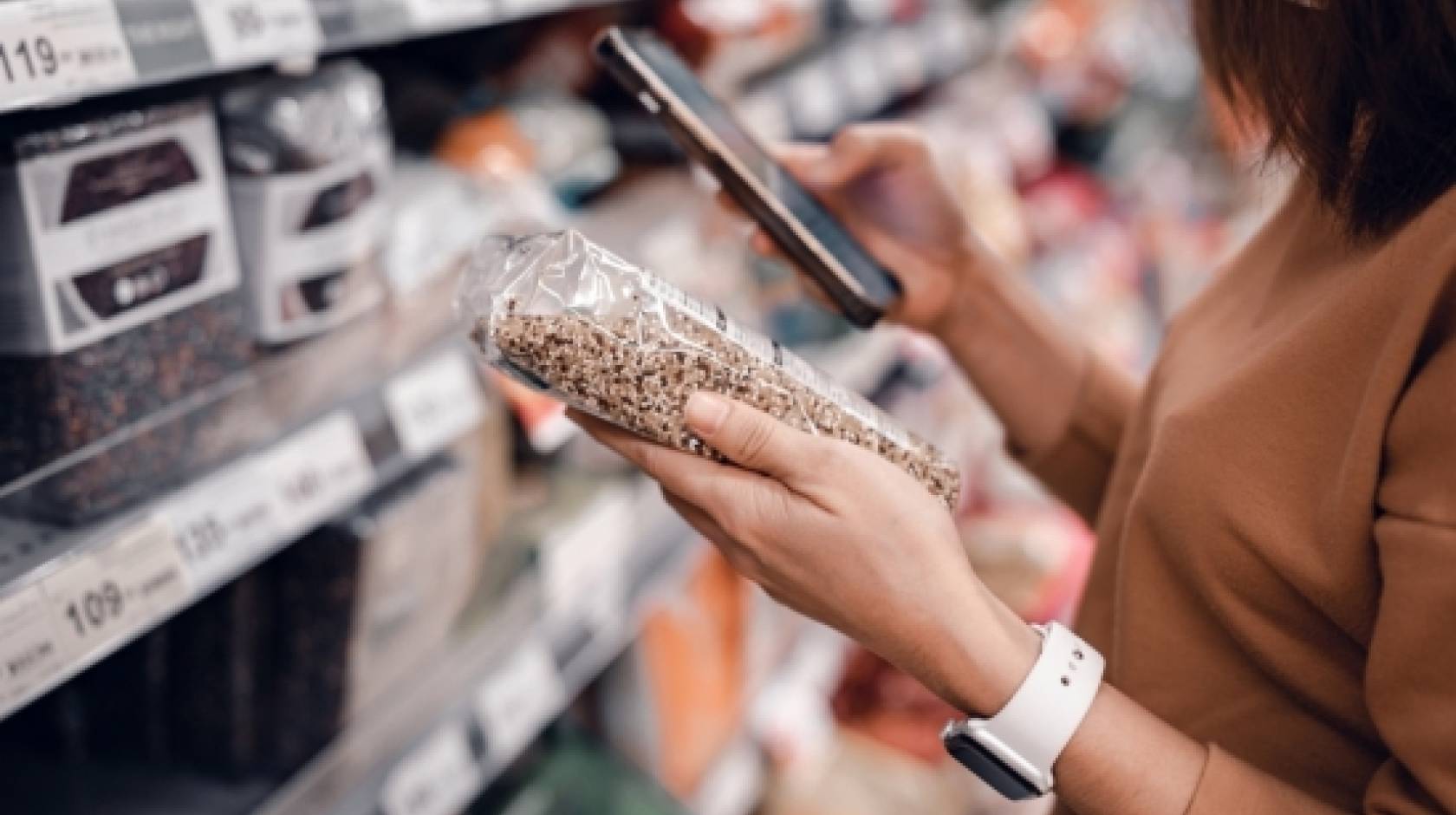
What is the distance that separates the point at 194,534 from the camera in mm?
803

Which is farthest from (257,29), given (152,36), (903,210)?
(903,210)

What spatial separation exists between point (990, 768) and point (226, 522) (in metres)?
0.52

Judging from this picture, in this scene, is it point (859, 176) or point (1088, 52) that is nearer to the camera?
point (859, 176)

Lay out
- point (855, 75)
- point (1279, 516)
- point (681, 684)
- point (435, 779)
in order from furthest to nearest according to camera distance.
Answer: point (855, 75) → point (681, 684) → point (435, 779) → point (1279, 516)

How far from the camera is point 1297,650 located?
75 cm

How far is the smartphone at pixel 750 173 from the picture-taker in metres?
0.94

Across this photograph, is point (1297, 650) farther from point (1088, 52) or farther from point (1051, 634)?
point (1088, 52)

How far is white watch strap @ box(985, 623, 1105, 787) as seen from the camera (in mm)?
723

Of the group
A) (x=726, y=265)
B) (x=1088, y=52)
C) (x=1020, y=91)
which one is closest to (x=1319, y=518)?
(x=726, y=265)

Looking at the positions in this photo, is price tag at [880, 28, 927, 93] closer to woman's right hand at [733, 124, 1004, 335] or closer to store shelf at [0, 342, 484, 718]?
woman's right hand at [733, 124, 1004, 335]

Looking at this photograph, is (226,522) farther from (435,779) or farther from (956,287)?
(956,287)

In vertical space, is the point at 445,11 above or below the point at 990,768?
above

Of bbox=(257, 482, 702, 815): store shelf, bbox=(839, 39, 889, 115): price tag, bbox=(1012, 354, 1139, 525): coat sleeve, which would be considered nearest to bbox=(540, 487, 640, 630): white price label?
bbox=(257, 482, 702, 815): store shelf

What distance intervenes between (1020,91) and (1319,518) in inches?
91.9
